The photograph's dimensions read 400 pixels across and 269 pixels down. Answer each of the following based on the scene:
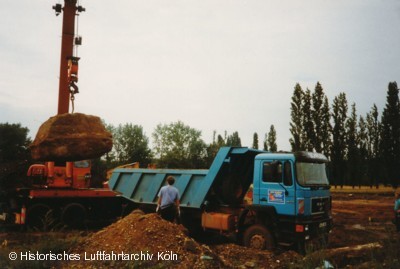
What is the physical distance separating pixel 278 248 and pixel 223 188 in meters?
2.38

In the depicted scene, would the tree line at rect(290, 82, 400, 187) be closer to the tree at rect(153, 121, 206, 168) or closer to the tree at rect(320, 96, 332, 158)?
the tree at rect(320, 96, 332, 158)

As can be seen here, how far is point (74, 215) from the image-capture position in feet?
37.9

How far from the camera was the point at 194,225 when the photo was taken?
10758 millimetres

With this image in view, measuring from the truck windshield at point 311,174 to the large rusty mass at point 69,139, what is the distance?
4.83 m

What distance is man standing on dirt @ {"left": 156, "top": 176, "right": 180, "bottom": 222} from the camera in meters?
8.62

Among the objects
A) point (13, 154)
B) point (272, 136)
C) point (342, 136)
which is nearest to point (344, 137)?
point (342, 136)

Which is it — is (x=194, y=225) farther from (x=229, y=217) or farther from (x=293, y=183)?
(x=293, y=183)

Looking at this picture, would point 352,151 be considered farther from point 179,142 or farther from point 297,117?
point 179,142

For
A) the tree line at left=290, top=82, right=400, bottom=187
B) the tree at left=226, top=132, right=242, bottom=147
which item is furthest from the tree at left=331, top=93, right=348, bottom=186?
the tree at left=226, top=132, right=242, bottom=147

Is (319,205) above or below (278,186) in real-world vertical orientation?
below

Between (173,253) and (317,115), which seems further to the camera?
(317,115)

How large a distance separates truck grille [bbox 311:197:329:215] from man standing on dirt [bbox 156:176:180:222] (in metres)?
3.16

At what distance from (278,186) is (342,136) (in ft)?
115

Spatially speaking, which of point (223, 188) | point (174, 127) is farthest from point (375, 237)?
point (174, 127)
